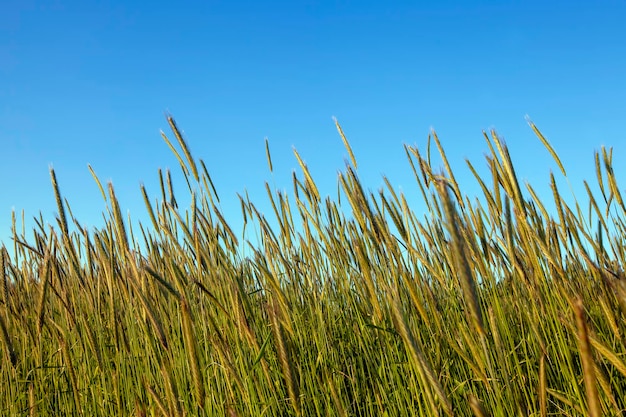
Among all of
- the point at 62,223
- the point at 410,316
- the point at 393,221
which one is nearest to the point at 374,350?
the point at 410,316

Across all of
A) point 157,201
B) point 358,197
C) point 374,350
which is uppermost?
point 157,201

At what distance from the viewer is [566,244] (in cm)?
142

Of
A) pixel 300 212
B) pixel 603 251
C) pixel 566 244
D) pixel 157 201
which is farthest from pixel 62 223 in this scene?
pixel 603 251

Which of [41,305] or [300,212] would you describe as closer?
[41,305]

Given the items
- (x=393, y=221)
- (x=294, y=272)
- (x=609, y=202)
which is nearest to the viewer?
(x=393, y=221)

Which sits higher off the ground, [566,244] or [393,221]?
[393,221]

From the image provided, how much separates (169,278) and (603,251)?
138cm

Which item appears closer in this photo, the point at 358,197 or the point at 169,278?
the point at 358,197

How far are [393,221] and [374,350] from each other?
412 mm

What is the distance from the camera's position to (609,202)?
1.67 metres

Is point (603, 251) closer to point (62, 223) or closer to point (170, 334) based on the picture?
point (170, 334)

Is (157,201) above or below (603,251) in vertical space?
above

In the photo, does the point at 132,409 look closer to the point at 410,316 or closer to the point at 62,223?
the point at 62,223

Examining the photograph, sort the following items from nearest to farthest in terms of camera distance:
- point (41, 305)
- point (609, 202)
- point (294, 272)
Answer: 1. point (41, 305)
2. point (609, 202)
3. point (294, 272)
